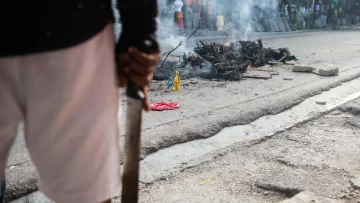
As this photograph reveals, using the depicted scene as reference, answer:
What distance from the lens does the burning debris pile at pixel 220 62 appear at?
6.55 m

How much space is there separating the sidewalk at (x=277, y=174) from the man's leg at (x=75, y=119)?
4.55 feet

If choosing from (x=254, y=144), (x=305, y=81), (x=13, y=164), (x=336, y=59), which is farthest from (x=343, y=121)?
(x=336, y=59)

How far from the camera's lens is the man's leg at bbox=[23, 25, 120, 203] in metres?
1.19

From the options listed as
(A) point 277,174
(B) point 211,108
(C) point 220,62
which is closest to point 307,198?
(A) point 277,174

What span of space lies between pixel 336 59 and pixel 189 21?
571 centimetres

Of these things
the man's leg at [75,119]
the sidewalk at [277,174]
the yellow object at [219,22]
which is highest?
the man's leg at [75,119]

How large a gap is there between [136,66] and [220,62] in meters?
5.56

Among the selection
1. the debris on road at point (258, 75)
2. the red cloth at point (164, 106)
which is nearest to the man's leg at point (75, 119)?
the red cloth at point (164, 106)

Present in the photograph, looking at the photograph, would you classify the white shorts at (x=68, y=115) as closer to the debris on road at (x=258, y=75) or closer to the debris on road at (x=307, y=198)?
the debris on road at (x=307, y=198)

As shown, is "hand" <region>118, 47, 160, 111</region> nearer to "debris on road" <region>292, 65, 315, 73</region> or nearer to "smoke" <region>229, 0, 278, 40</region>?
"debris on road" <region>292, 65, 315, 73</region>

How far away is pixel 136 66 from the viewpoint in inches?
54.7

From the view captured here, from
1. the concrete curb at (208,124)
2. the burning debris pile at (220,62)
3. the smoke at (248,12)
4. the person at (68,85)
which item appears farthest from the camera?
the smoke at (248,12)

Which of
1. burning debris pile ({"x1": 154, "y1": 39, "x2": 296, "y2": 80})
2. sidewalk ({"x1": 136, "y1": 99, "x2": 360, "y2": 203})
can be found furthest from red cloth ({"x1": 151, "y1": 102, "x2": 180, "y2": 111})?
burning debris pile ({"x1": 154, "y1": 39, "x2": 296, "y2": 80})

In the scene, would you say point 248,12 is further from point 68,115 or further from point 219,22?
point 68,115
